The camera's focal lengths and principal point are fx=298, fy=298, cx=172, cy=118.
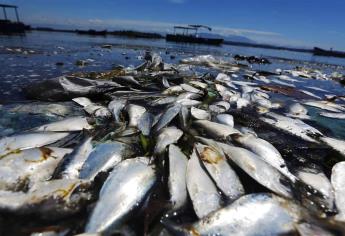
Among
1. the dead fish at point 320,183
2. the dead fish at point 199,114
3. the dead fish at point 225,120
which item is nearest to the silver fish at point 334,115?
the dead fish at point 225,120

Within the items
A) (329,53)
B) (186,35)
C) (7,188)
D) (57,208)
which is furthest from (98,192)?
(329,53)

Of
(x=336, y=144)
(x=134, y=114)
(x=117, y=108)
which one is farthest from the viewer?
(x=117, y=108)

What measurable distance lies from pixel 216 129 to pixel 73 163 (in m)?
1.82

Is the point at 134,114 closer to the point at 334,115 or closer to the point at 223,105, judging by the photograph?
the point at 223,105

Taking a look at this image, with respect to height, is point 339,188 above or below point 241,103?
above

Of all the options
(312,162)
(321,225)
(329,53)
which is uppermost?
(321,225)

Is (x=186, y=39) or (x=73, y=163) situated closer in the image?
(x=73, y=163)

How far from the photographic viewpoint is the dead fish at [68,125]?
12.5 ft

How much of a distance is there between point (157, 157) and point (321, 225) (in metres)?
1.58

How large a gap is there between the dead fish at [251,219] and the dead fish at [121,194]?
342mm

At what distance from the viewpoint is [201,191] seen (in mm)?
2561

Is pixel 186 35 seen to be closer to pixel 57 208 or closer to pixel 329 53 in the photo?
pixel 329 53

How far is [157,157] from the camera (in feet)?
10.1

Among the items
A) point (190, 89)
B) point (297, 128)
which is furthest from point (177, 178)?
point (190, 89)
